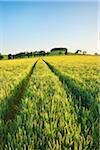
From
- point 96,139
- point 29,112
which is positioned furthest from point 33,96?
point 96,139

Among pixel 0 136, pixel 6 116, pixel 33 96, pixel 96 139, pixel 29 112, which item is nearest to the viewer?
pixel 96 139

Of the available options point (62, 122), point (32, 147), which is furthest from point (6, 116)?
point (32, 147)

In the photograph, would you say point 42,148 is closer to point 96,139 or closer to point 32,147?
point 32,147

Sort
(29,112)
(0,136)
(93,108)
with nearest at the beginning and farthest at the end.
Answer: (0,136)
(29,112)
(93,108)

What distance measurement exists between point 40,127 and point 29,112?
1.46 ft

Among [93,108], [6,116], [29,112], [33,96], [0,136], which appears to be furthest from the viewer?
[33,96]

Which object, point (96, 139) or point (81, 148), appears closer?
point (81, 148)

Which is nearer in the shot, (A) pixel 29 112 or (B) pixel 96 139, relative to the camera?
(B) pixel 96 139

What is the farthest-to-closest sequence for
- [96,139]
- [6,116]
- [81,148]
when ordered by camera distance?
[6,116], [96,139], [81,148]

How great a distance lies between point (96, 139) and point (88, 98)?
1.10m

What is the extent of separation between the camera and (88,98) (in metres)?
3.42

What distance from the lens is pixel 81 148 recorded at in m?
2.08

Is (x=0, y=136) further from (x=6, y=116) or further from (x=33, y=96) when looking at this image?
(x=33, y=96)

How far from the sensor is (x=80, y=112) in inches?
112
